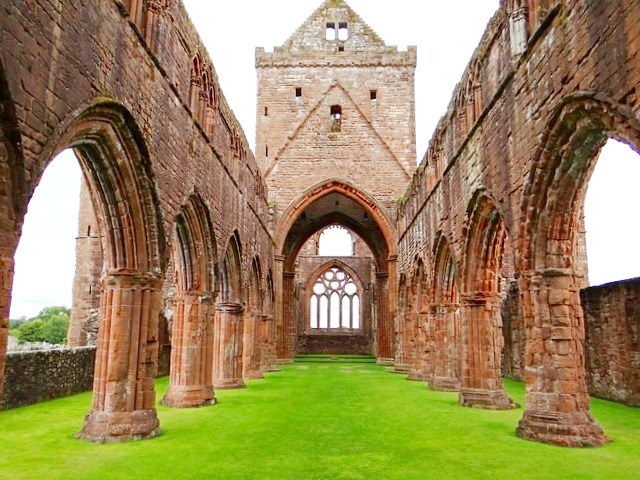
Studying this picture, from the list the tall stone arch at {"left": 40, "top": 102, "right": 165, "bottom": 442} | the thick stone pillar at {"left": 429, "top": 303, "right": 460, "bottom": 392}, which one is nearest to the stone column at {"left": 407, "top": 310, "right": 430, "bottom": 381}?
the thick stone pillar at {"left": 429, "top": 303, "right": 460, "bottom": 392}

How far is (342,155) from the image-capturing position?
22.2m

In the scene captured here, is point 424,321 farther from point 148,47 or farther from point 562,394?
point 148,47

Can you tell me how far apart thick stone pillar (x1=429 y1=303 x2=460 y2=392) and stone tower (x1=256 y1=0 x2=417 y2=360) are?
26.3ft

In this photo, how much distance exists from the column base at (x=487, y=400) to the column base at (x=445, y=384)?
2677 mm

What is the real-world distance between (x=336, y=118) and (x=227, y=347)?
1245 centimetres

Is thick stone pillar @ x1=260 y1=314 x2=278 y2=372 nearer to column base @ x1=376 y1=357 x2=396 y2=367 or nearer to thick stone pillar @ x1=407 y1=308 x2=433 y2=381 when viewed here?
column base @ x1=376 y1=357 x2=396 y2=367

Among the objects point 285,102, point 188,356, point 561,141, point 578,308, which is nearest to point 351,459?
point 578,308

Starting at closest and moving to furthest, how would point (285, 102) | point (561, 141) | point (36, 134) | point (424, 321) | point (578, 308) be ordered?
point (36, 134), point (561, 141), point (578, 308), point (424, 321), point (285, 102)

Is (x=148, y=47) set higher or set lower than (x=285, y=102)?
lower

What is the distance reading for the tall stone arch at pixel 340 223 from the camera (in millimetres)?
21609

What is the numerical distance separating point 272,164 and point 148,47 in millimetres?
15196

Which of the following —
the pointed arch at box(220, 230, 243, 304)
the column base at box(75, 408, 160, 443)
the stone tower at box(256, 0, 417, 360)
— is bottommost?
the column base at box(75, 408, 160, 443)

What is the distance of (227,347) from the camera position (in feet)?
43.9

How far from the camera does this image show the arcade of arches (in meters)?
4.98
